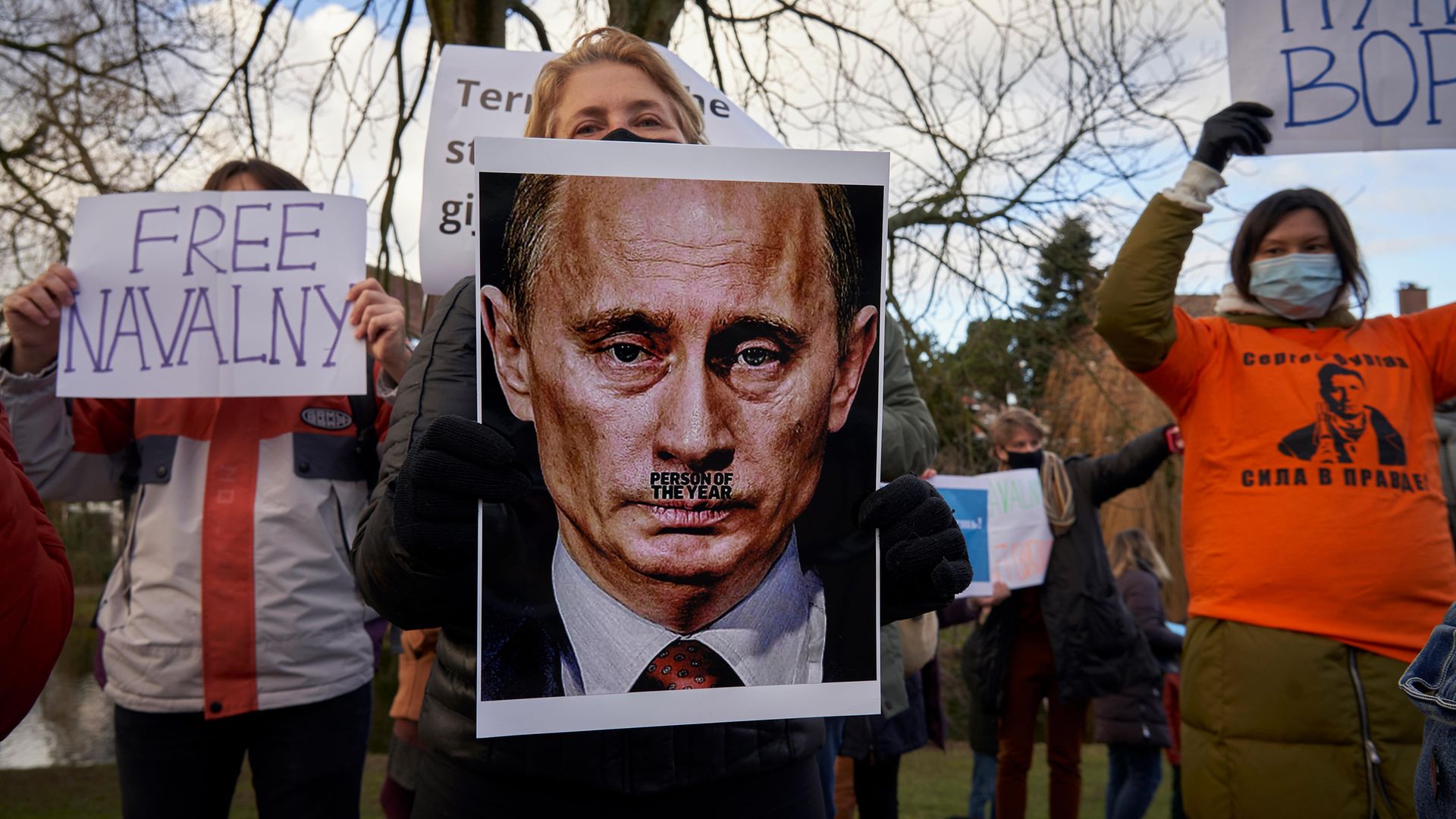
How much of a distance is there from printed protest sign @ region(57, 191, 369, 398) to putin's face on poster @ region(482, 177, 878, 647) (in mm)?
1071

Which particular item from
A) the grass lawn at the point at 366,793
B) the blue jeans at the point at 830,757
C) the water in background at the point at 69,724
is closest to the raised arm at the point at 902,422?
the blue jeans at the point at 830,757

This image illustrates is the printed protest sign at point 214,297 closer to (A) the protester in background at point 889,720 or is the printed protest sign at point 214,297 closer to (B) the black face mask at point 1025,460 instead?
(A) the protester in background at point 889,720

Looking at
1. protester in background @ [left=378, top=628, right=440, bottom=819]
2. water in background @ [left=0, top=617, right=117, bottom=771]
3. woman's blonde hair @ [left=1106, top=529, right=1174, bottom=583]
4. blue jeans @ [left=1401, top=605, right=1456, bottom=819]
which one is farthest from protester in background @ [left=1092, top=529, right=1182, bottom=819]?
water in background @ [left=0, top=617, right=117, bottom=771]

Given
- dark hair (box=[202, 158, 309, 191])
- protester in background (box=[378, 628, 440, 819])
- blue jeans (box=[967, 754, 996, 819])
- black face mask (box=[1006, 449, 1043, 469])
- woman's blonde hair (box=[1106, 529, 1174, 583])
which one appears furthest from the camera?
woman's blonde hair (box=[1106, 529, 1174, 583])

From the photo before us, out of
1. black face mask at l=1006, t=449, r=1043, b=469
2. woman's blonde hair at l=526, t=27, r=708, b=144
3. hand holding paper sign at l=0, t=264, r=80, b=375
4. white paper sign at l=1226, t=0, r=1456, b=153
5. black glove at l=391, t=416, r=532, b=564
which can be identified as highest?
white paper sign at l=1226, t=0, r=1456, b=153

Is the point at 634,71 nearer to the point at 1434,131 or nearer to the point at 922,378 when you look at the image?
the point at 1434,131

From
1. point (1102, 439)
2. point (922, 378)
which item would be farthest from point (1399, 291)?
point (922, 378)

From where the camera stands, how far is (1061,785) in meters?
4.39

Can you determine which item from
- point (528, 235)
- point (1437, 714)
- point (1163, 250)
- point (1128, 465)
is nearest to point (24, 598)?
point (528, 235)

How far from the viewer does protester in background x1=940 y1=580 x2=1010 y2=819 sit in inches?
178

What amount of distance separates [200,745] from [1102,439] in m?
10.8

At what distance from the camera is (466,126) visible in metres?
2.81

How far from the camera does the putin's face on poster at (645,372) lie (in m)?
1.31

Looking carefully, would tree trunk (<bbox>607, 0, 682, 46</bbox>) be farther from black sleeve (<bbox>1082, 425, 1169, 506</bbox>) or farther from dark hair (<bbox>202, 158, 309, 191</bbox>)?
black sleeve (<bbox>1082, 425, 1169, 506</bbox>)
